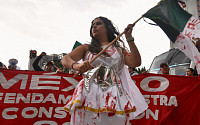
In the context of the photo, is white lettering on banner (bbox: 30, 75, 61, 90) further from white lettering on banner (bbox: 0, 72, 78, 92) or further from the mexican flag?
the mexican flag

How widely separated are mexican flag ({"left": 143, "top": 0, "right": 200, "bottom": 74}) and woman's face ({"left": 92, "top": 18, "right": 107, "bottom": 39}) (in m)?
0.50

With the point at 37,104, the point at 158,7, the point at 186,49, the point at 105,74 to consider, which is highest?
the point at 158,7

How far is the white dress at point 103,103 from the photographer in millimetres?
1631

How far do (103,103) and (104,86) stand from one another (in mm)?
161

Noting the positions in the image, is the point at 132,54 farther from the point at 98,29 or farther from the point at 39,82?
the point at 39,82

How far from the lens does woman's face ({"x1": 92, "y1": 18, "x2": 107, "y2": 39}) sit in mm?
2097

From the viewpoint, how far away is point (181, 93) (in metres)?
4.61

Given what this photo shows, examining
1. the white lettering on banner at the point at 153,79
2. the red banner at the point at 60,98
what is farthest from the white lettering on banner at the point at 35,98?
the white lettering on banner at the point at 153,79

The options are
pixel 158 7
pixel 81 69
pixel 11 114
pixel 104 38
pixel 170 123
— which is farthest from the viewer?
pixel 170 123

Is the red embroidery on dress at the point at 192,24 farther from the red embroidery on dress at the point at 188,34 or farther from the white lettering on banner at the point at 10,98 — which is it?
the white lettering on banner at the point at 10,98

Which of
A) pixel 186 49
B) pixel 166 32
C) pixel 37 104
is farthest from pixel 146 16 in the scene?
pixel 37 104

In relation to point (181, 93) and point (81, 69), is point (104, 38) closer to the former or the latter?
point (81, 69)

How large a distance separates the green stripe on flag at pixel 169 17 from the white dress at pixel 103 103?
87 centimetres

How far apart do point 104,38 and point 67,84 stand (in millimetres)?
2751
